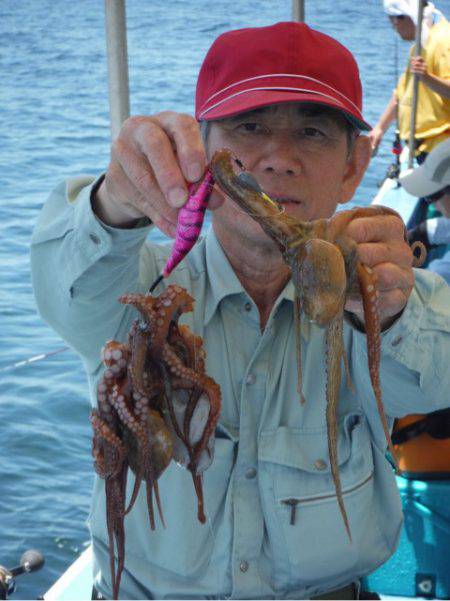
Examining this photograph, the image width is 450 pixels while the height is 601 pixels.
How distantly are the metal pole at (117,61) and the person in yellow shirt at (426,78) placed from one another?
4.47 m

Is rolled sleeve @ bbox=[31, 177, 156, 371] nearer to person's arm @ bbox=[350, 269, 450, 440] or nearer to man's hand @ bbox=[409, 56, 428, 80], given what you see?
person's arm @ bbox=[350, 269, 450, 440]

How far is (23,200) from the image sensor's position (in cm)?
1211

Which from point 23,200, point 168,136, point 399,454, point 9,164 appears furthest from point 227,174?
point 9,164

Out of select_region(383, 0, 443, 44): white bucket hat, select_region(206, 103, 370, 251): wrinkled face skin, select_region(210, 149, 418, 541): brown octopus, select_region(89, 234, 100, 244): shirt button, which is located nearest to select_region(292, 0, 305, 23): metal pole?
select_region(206, 103, 370, 251): wrinkled face skin

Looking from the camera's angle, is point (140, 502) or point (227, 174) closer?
point (227, 174)

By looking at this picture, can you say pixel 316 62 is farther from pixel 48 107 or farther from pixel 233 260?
pixel 48 107

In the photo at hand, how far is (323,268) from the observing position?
137cm

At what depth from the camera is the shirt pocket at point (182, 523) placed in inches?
86.4

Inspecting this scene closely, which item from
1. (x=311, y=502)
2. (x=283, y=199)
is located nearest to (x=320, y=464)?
(x=311, y=502)

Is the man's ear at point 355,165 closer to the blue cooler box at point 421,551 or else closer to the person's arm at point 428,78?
the blue cooler box at point 421,551

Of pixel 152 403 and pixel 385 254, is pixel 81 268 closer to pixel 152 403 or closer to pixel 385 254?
pixel 152 403

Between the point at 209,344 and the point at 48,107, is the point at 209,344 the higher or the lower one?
the higher one

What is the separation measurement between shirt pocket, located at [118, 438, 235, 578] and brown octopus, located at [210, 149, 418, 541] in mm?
812

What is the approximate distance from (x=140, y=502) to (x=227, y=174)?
1023 mm
